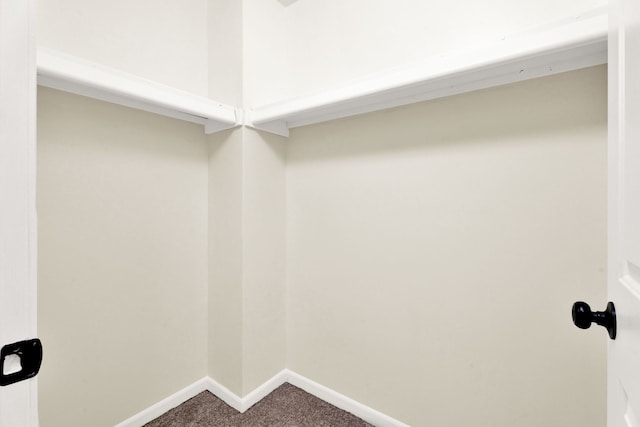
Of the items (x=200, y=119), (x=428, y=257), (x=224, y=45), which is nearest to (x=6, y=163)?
(x=200, y=119)

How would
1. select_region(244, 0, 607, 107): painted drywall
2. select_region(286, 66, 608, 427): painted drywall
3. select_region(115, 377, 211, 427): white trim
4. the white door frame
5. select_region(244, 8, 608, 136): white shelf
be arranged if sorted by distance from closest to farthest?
the white door frame < select_region(244, 8, 608, 136): white shelf < select_region(286, 66, 608, 427): painted drywall < select_region(244, 0, 607, 107): painted drywall < select_region(115, 377, 211, 427): white trim

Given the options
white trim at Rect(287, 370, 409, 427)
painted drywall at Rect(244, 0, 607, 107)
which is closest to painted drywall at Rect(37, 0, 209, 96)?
painted drywall at Rect(244, 0, 607, 107)

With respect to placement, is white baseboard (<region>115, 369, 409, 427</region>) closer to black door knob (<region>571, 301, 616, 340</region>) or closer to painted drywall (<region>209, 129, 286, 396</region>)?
painted drywall (<region>209, 129, 286, 396</region>)

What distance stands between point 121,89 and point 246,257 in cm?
100

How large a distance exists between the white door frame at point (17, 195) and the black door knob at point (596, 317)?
110cm

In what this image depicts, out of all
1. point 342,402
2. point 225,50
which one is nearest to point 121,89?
point 225,50

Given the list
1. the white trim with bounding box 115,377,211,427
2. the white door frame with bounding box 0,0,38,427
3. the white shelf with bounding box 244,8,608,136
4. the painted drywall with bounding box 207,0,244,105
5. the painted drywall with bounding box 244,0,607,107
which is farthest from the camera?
the painted drywall with bounding box 207,0,244,105

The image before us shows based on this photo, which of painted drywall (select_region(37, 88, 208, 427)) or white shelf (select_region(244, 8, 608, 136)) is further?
painted drywall (select_region(37, 88, 208, 427))

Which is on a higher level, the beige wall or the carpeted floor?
the beige wall

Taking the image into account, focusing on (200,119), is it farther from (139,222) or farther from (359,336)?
(359,336)

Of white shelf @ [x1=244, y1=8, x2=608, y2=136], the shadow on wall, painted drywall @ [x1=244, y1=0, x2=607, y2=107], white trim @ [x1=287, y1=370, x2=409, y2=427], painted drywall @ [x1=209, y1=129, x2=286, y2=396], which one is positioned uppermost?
painted drywall @ [x1=244, y1=0, x2=607, y2=107]

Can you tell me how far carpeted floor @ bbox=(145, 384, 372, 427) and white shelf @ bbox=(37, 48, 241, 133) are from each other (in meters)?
1.64

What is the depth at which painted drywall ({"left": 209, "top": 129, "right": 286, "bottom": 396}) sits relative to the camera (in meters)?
1.62

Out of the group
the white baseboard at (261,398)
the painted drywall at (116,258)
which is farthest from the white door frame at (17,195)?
the white baseboard at (261,398)
